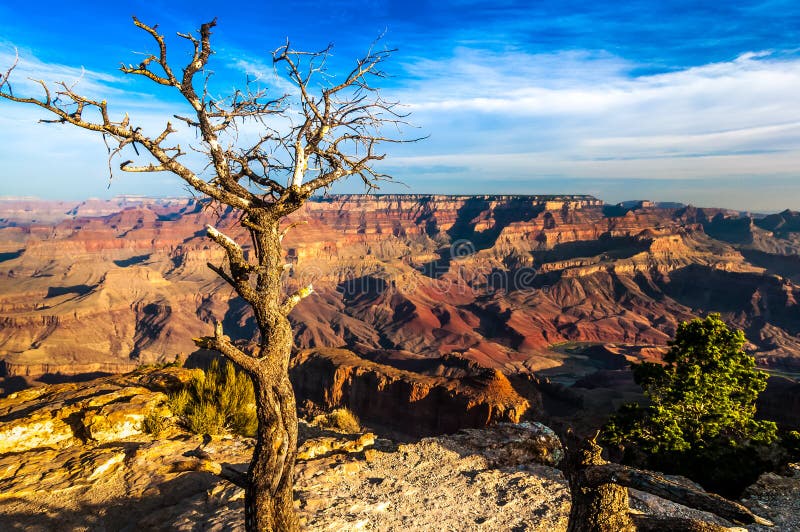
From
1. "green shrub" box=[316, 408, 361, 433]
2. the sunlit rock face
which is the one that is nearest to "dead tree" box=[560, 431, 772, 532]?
"green shrub" box=[316, 408, 361, 433]

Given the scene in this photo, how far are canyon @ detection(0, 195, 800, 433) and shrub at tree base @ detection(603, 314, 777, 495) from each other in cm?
2242

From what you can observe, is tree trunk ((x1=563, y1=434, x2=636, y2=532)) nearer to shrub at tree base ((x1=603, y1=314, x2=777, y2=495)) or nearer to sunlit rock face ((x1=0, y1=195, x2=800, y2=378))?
shrub at tree base ((x1=603, y1=314, x2=777, y2=495))

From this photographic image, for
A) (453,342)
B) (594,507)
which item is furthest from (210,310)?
(594,507)

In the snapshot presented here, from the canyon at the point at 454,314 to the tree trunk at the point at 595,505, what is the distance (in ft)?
119

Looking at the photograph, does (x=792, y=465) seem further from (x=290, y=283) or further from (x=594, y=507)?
(x=290, y=283)

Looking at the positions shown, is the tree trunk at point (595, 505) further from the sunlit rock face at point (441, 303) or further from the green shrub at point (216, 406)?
the sunlit rock face at point (441, 303)

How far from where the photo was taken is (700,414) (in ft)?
54.1

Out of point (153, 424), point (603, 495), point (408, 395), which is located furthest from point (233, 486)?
point (408, 395)

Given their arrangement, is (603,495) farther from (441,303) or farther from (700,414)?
(441,303)

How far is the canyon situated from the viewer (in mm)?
51531

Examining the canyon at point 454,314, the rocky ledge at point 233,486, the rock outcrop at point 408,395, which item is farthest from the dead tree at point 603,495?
the canyon at point 454,314

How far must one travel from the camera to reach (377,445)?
1185cm

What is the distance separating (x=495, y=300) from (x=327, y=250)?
8830 centimetres

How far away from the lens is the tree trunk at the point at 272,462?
5406 mm
